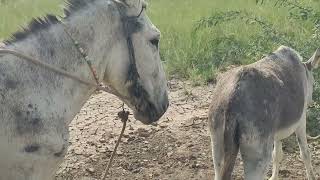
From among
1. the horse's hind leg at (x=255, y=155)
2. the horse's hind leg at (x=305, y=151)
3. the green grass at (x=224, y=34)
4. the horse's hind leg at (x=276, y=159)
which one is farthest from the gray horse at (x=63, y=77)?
the green grass at (x=224, y=34)

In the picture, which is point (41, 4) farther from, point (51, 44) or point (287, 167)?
point (51, 44)

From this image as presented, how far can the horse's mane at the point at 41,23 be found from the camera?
324 cm

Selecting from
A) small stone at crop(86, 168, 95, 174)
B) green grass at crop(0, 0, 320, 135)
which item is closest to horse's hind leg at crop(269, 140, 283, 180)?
green grass at crop(0, 0, 320, 135)

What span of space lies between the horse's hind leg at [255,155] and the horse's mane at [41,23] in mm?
1764

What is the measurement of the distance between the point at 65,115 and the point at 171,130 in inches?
152

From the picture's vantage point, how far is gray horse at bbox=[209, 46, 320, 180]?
440 cm

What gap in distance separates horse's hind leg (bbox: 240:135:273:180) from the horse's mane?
1764 millimetres

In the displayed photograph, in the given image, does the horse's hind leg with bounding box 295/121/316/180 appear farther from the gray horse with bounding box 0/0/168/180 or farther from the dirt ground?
the gray horse with bounding box 0/0/168/180

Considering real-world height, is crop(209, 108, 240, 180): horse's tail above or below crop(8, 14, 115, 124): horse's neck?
below

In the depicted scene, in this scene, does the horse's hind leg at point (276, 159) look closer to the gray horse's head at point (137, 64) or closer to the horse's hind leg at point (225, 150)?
the horse's hind leg at point (225, 150)

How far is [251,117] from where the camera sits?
442cm

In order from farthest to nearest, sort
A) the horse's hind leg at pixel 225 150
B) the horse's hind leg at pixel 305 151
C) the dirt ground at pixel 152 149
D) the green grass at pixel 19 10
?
the green grass at pixel 19 10 → the dirt ground at pixel 152 149 → the horse's hind leg at pixel 305 151 → the horse's hind leg at pixel 225 150

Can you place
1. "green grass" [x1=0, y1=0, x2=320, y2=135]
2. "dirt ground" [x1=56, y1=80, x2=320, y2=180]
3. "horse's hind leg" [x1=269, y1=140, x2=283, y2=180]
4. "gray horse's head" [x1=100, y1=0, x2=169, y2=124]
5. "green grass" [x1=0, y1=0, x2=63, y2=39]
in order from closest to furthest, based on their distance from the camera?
"gray horse's head" [x1=100, y1=0, x2=169, y2=124] < "horse's hind leg" [x1=269, y1=140, x2=283, y2=180] < "dirt ground" [x1=56, y1=80, x2=320, y2=180] < "green grass" [x1=0, y1=0, x2=320, y2=135] < "green grass" [x1=0, y1=0, x2=63, y2=39]

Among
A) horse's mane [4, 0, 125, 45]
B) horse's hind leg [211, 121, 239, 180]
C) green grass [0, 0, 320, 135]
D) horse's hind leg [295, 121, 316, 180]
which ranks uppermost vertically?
horse's mane [4, 0, 125, 45]
